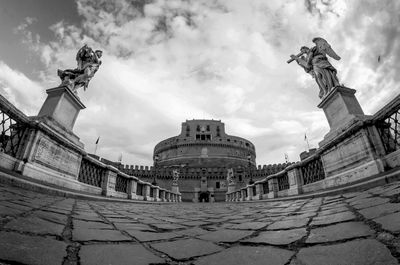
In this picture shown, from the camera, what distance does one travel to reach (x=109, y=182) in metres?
9.25

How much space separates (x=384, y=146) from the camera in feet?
17.1

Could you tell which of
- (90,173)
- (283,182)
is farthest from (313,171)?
(90,173)

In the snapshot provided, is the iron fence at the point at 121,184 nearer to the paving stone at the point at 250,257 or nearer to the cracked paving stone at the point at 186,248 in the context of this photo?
the cracked paving stone at the point at 186,248

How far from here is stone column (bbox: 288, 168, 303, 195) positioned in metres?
8.82

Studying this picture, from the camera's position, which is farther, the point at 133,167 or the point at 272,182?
the point at 133,167

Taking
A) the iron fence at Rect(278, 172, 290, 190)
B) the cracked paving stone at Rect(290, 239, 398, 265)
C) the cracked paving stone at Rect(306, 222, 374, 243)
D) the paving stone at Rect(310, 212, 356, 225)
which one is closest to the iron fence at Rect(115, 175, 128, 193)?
the iron fence at Rect(278, 172, 290, 190)

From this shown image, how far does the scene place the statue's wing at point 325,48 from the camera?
775cm

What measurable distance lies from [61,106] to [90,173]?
9.55 feet

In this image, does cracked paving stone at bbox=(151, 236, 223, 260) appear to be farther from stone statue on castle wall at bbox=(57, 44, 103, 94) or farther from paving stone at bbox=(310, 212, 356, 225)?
stone statue on castle wall at bbox=(57, 44, 103, 94)

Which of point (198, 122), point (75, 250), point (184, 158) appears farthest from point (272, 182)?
point (198, 122)

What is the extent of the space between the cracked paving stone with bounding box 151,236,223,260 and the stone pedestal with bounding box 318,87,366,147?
6129 mm

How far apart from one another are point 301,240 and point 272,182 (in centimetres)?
1126

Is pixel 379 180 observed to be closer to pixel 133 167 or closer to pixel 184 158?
pixel 133 167

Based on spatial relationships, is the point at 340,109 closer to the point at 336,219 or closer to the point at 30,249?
the point at 336,219
